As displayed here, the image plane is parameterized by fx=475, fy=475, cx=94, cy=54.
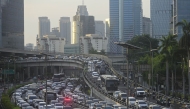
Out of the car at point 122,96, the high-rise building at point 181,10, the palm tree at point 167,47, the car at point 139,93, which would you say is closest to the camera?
the car at point 122,96

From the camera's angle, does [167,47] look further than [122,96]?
Yes

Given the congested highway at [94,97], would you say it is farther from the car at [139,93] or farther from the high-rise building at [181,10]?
the high-rise building at [181,10]

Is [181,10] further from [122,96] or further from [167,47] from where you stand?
[122,96]

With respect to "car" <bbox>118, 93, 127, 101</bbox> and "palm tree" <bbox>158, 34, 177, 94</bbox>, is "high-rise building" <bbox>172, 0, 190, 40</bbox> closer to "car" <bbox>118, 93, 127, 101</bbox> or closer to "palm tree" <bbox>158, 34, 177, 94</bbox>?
"palm tree" <bbox>158, 34, 177, 94</bbox>

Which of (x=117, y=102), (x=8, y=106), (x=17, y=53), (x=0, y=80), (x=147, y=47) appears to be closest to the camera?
(x=8, y=106)

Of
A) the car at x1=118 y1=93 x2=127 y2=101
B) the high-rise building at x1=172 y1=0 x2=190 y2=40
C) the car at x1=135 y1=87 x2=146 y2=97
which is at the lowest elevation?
the car at x1=135 y1=87 x2=146 y2=97

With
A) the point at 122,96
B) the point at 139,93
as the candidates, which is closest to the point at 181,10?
the point at 139,93

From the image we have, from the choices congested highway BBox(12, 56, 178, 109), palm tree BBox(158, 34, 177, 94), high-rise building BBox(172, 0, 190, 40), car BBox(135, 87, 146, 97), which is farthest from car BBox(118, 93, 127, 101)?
high-rise building BBox(172, 0, 190, 40)

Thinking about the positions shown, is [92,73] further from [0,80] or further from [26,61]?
[26,61]

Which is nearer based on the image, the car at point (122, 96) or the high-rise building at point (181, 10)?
the car at point (122, 96)

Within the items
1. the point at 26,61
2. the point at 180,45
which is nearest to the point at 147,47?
the point at 26,61

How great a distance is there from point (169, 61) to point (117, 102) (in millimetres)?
25066

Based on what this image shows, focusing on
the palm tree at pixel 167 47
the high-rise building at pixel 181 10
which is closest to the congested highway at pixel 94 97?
the palm tree at pixel 167 47

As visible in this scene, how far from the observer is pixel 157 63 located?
9956 centimetres
